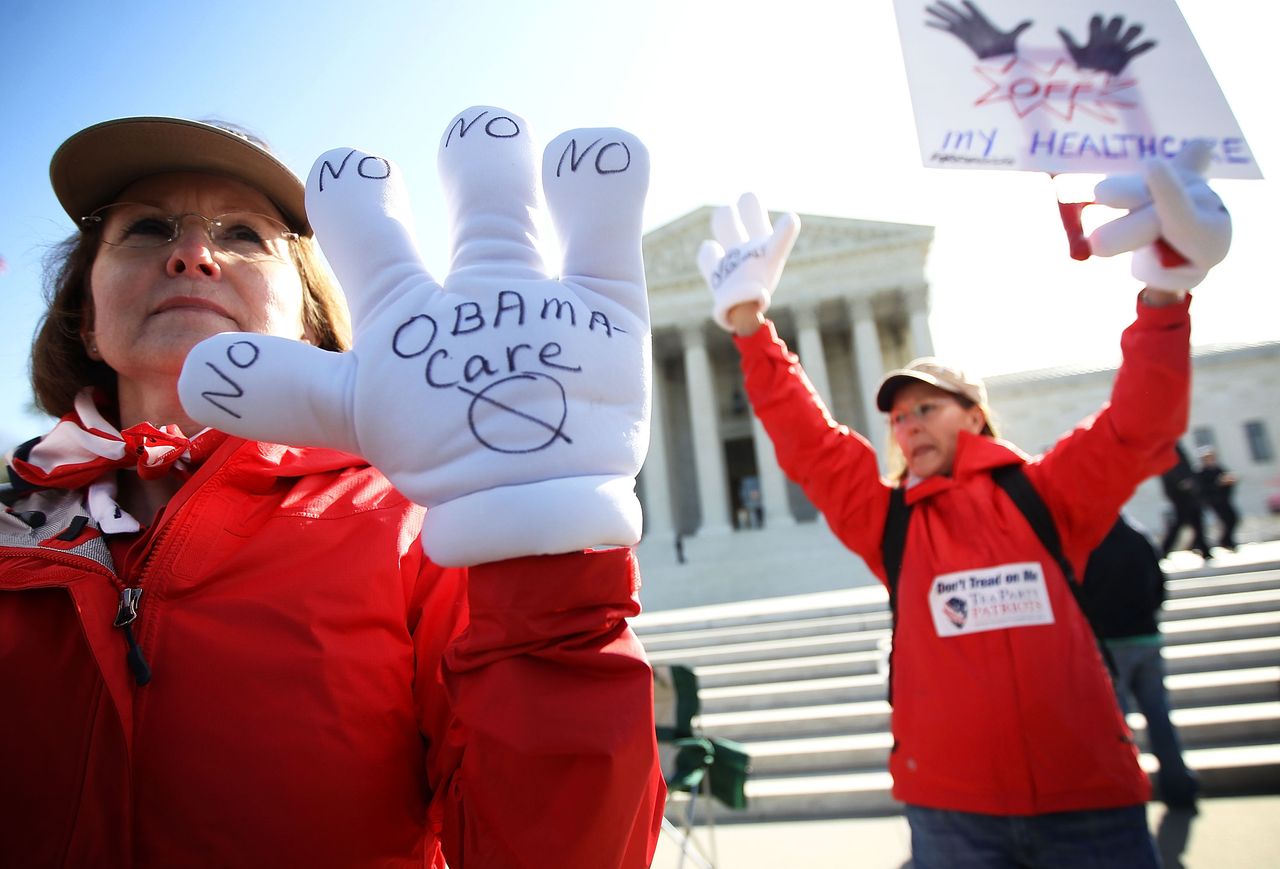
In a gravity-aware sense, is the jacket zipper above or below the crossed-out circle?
below

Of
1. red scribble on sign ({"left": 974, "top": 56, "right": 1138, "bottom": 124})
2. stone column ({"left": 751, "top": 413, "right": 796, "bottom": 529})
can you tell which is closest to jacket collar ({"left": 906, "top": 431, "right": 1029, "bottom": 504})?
red scribble on sign ({"left": 974, "top": 56, "right": 1138, "bottom": 124})

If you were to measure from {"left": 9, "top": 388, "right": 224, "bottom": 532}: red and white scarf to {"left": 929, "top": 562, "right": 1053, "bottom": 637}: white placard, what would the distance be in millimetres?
2152

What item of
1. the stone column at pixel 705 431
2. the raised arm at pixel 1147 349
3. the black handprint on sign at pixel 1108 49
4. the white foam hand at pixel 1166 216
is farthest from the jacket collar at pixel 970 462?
the stone column at pixel 705 431

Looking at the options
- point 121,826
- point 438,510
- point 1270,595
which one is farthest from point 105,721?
point 1270,595

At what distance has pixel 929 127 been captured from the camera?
2.15m

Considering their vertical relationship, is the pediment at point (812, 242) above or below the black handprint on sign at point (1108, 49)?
above

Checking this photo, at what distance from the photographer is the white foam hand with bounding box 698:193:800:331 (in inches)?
106

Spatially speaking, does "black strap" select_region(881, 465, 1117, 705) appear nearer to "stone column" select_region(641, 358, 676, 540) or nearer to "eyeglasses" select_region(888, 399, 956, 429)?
"eyeglasses" select_region(888, 399, 956, 429)

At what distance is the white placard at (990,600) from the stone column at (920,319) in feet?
81.9

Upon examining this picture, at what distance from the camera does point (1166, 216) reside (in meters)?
1.63

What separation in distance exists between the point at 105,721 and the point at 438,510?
62 centimetres

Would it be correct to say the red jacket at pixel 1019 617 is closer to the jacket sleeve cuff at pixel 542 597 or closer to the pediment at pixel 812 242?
the jacket sleeve cuff at pixel 542 597

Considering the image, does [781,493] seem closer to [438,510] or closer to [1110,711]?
[1110,711]

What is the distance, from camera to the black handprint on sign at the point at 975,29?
226 centimetres
